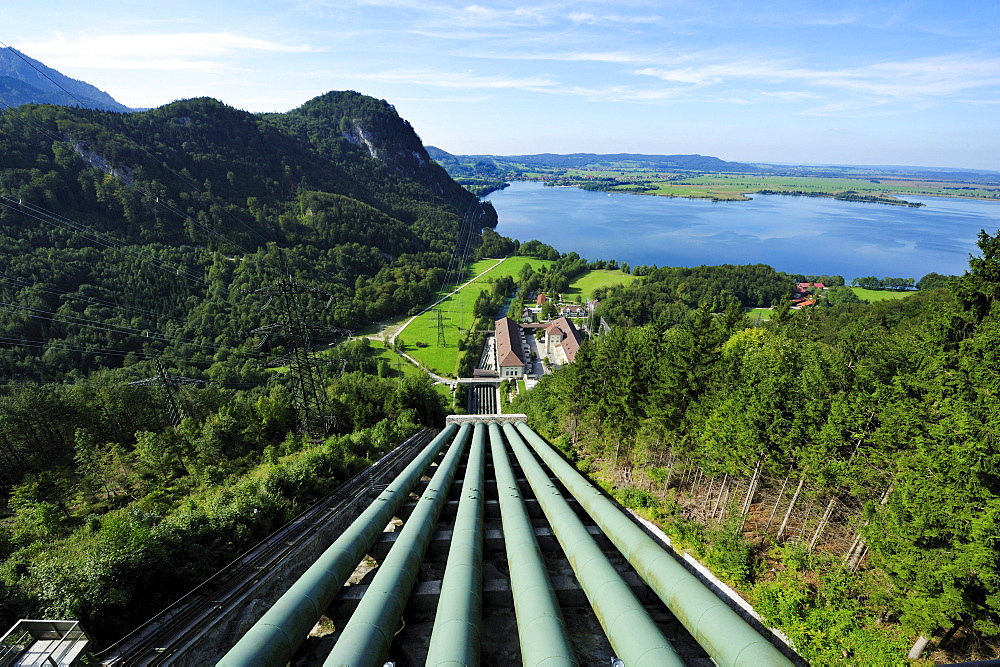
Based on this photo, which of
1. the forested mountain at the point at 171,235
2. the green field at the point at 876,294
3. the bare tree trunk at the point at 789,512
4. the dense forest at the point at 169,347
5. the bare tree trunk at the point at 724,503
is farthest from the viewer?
the green field at the point at 876,294

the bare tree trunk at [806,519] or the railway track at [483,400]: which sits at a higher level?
the bare tree trunk at [806,519]

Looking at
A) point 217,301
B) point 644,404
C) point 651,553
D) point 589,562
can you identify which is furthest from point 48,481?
point 217,301

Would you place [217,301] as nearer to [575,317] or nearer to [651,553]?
[575,317]

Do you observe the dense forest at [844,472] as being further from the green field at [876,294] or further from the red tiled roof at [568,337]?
the green field at [876,294]

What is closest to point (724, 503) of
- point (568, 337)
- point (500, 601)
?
point (500, 601)

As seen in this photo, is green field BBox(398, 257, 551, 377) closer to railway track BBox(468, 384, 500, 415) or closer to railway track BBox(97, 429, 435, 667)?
railway track BBox(468, 384, 500, 415)

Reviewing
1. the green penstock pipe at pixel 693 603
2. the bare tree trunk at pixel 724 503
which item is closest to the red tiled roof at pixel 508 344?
the bare tree trunk at pixel 724 503

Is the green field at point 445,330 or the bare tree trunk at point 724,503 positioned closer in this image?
the bare tree trunk at point 724,503
